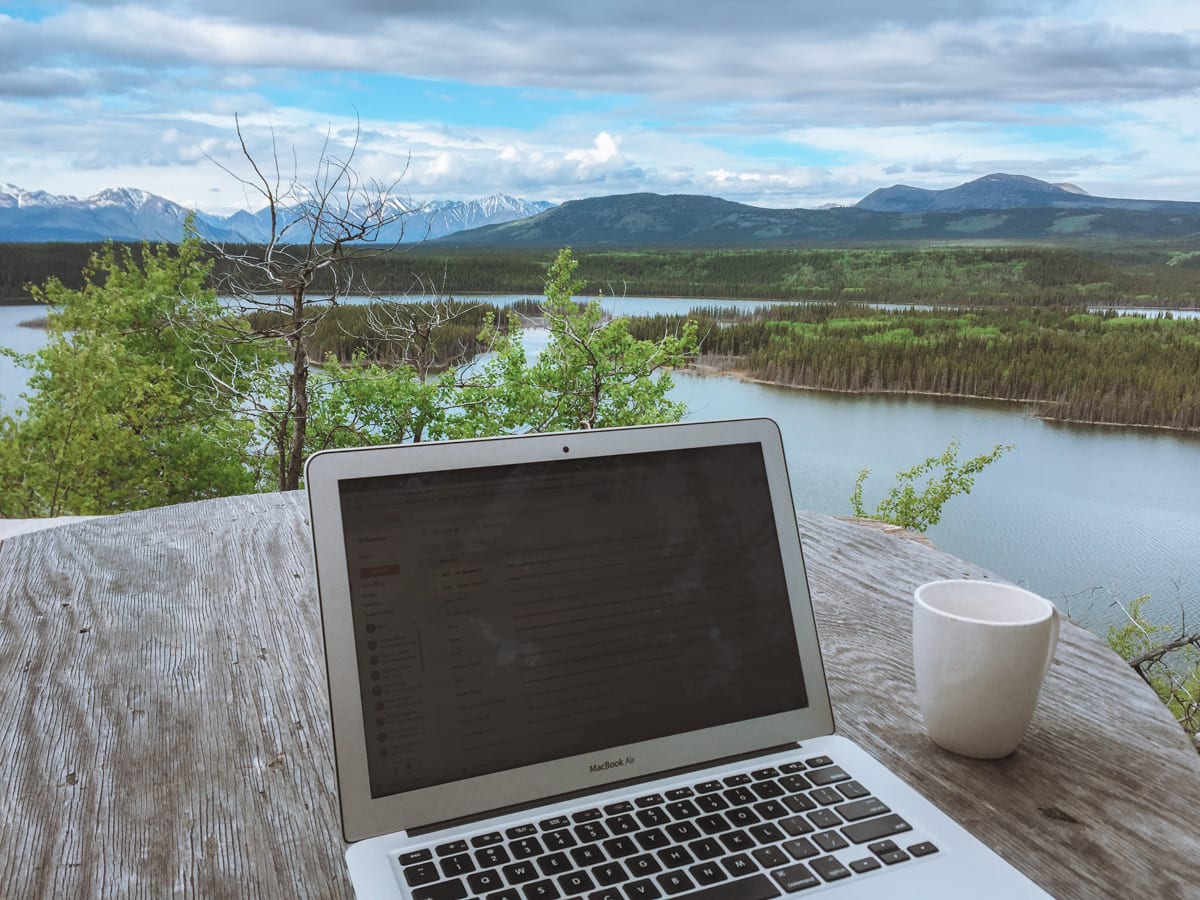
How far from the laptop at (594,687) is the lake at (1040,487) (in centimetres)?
284

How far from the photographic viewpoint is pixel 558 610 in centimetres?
56

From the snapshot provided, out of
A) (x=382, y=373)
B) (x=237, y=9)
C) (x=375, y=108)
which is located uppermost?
(x=237, y=9)

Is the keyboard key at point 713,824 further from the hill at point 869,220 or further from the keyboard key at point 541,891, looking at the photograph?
the hill at point 869,220

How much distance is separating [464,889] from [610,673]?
0.54 ft

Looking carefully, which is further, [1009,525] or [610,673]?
[1009,525]

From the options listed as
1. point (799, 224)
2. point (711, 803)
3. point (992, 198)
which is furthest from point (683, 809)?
point (992, 198)

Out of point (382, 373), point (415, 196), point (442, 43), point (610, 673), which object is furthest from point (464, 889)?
point (442, 43)

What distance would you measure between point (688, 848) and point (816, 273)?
5127 millimetres

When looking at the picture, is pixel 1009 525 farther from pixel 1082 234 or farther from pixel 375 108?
pixel 375 108

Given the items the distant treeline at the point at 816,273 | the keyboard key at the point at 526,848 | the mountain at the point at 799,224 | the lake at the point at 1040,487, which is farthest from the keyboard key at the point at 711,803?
the mountain at the point at 799,224

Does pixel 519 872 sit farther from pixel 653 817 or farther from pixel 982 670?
pixel 982 670

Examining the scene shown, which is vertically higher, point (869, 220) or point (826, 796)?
point (869, 220)

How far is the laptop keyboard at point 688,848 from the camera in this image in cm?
44

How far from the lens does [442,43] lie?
19.9 ft
